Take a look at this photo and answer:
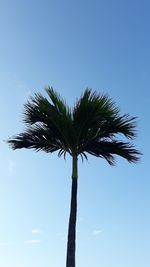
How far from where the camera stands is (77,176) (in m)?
17.4

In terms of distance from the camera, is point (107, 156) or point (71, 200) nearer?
point (71, 200)

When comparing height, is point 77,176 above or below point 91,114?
below

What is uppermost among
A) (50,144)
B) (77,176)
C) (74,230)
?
(50,144)

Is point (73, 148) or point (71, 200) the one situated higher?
point (73, 148)

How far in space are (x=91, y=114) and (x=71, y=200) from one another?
111 inches

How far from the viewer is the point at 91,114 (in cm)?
1683

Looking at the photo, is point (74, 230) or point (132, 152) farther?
point (132, 152)

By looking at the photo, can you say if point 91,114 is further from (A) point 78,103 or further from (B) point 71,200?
(B) point 71,200

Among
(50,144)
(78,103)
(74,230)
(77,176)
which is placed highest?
(78,103)

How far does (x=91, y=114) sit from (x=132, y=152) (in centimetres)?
197

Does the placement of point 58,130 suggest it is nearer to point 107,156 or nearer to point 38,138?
point 38,138

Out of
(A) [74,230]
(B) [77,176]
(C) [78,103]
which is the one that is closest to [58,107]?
(C) [78,103]

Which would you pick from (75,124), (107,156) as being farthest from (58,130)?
(107,156)

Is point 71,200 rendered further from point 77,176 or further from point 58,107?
point 58,107
